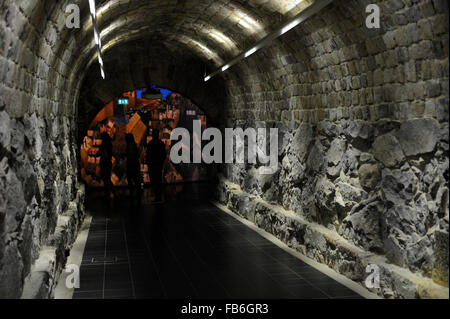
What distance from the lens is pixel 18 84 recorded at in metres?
4.39

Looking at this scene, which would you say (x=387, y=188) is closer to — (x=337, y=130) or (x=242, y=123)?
(x=337, y=130)

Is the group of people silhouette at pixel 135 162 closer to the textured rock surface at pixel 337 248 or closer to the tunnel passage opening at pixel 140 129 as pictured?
the tunnel passage opening at pixel 140 129

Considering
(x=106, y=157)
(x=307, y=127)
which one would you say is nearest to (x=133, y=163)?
(x=106, y=157)

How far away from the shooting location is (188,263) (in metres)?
6.88

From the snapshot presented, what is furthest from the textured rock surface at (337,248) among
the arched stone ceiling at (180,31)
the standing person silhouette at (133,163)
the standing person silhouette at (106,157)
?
the standing person silhouette at (106,157)

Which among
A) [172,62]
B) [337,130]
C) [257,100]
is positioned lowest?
[337,130]

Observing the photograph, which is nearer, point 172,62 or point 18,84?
point 18,84

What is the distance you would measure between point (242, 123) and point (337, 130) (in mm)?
4771

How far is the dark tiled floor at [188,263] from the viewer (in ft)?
18.8

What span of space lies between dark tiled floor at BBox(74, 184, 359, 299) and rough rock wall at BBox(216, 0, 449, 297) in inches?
29.9

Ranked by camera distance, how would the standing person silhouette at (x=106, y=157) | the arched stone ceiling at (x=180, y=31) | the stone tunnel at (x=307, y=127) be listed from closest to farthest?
the stone tunnel at (x=307, y=127), the arched stone ceiling at (x=180, y=31), the standing person silhouette at (x=106, y=157)

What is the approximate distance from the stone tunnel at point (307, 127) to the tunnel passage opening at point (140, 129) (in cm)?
461
